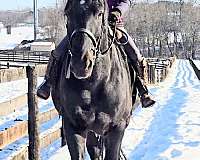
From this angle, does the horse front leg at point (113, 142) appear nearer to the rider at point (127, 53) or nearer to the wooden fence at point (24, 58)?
the rider at point (127, 53)

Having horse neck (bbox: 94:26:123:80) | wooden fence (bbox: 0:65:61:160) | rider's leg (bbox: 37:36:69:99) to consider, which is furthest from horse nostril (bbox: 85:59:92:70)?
wooden fence (bbox: 0:65:61:160)

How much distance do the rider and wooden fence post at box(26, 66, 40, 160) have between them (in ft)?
3.54

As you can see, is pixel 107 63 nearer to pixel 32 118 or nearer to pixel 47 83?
pixel 47 83

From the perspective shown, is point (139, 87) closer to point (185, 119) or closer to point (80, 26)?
point (80, 26)

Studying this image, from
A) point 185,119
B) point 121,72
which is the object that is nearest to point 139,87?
point 121,72

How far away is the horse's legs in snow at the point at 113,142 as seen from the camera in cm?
463

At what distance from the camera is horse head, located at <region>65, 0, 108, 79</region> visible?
351 centimetres

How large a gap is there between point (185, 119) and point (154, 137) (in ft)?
6.46

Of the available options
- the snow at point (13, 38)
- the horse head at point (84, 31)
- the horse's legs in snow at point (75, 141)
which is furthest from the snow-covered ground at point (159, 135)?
the snow at point (13, 38)

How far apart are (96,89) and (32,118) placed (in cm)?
231

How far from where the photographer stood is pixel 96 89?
4332 millimetres

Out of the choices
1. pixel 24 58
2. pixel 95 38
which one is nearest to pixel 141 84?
pixel 95 38

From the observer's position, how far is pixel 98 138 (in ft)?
18.5

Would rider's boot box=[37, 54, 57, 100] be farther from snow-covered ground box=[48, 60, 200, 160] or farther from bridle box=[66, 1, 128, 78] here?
snow-covered ground box=[48, 60, 200, 160]
